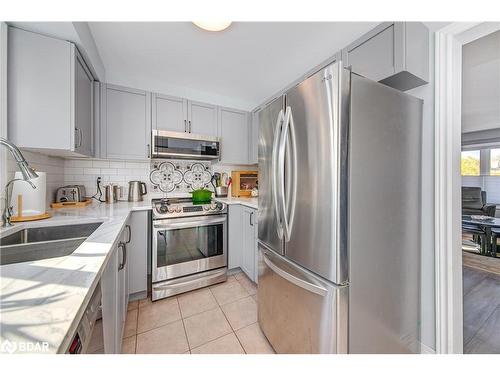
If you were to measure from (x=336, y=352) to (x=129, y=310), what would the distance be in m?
1.68

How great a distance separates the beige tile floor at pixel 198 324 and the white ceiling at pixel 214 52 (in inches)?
90.1

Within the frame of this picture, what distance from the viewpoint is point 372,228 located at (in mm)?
980

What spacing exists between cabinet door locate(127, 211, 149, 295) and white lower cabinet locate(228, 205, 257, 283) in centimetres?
84

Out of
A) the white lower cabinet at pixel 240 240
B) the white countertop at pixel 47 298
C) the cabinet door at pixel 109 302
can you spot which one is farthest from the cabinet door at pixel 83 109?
the white lower cabinet at pixel 240 240

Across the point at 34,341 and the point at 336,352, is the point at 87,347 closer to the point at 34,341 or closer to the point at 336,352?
the point at 34,341

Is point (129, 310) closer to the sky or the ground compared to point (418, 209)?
closer to the ground

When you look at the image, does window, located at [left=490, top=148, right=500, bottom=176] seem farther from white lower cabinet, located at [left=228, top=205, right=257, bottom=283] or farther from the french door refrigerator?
white lower cabinet, located at [left=228, top=205, right=257, bottom=283]

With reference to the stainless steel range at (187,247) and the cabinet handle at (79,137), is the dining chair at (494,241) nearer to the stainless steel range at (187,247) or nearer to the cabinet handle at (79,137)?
the stainless steel range at (187,247)

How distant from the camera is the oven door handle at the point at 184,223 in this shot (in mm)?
1820

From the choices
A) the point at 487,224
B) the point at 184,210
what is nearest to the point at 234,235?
the point at 184,210

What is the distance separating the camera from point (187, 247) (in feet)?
6.47

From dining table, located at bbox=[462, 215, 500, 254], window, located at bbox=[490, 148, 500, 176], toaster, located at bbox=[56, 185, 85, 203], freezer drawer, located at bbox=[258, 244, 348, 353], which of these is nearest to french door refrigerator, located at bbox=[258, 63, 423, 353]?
freezer drawer, located at bbox=[258, 244, 348, 353]

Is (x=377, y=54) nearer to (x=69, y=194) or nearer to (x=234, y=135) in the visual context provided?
(x=234, y=135)
